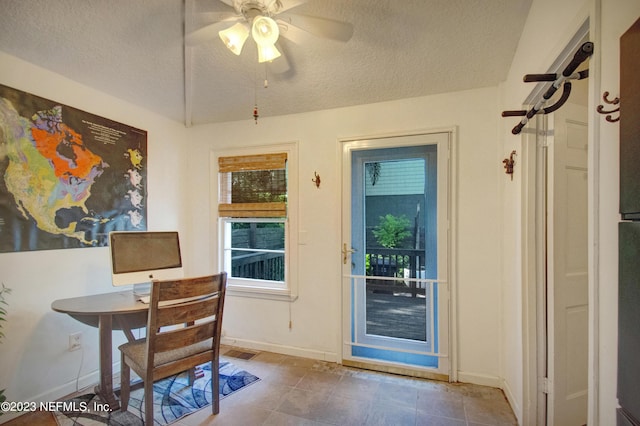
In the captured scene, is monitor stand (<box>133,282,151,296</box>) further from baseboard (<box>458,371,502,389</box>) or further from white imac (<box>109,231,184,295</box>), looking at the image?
baseboard (<box>458,371,502,389</box>)

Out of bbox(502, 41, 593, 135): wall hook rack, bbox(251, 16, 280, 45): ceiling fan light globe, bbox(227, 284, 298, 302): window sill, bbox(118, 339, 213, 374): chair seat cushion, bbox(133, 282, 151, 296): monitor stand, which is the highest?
bbox(251, 16, 280, 45): ceiling fan light globe

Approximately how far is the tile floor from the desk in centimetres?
32

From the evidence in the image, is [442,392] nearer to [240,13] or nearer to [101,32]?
[240,13]

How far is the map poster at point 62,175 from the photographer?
1929 mm

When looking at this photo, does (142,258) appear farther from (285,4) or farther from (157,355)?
(285,4)

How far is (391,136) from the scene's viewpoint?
2.58m

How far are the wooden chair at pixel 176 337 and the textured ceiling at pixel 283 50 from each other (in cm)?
151

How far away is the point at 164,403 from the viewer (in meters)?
2.07

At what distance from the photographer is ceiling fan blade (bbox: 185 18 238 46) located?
1.56 m

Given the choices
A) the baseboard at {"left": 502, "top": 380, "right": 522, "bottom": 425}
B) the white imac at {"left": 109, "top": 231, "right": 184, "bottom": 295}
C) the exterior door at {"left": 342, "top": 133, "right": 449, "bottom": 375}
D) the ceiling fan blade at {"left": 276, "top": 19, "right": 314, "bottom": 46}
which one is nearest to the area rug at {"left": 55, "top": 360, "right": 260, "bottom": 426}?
the white imac at {"left": 109, "top": 231, "right": 184, "bottom": 295}

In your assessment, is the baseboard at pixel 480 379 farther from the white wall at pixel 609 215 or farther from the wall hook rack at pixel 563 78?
the wall hook rack at pixel 563 78

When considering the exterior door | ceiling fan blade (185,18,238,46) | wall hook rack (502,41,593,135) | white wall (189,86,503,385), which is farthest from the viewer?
the exterior door

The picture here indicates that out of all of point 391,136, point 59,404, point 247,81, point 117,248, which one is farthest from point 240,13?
point 59,404

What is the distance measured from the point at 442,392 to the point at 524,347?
2.42 feet
